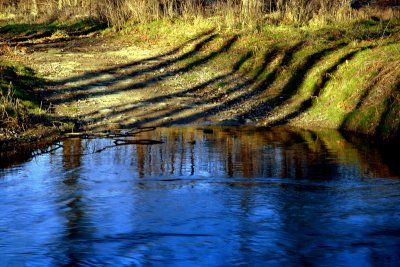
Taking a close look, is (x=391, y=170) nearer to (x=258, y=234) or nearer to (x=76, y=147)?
(x=258, y=234)

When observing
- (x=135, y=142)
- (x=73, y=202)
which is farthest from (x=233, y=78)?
(x=73, y=202)

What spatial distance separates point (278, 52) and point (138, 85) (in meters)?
A: 4.54

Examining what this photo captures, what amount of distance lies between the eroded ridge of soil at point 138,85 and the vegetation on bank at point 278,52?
186 mm

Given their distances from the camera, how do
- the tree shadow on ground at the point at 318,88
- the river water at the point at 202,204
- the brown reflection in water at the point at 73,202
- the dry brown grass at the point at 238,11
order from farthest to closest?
→ the dry brown grass at the point at 238,11 < the tree shadow on ground at the point at 318,88 < the brown reflection in water at the point at 73,202 < the river water at the point at 202,204

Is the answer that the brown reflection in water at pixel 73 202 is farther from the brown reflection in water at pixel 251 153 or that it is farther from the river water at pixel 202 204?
the brown reflection in water at pixel 251 153

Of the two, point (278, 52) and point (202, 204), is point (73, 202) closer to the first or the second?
point (202, 204)

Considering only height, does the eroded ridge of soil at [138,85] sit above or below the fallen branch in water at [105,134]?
above

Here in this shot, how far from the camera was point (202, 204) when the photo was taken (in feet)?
30.6

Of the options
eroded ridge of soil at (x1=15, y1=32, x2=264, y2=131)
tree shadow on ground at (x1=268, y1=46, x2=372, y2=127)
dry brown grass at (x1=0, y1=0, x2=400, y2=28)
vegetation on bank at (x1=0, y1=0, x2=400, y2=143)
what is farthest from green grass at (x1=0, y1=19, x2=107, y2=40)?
tree shadow on ground at (x1=268, y1=46, x2=372, y2=127)

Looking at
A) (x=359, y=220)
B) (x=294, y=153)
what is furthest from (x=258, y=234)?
(x=294, y=153)

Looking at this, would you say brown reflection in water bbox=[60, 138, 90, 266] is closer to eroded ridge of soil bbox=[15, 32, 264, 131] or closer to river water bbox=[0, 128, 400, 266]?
river water bbox=[0, 128, 400, 266]

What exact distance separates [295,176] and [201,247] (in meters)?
3.68

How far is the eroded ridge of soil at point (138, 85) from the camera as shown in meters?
16.7

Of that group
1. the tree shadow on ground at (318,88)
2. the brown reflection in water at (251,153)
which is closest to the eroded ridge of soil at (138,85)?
the tree shadow on ground at (318,88)
